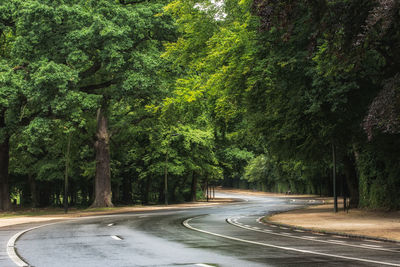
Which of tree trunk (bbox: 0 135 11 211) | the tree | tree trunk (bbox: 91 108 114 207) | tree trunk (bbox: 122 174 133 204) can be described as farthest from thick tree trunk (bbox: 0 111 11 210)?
tree trunk (bbox: 122 174 133 204)

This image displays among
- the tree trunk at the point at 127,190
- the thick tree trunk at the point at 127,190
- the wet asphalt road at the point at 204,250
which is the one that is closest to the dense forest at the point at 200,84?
the wet asphalt road at the point at 204,250

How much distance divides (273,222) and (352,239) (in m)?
7.38

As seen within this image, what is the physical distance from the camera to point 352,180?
1315 inches

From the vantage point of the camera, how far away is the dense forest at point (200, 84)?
16.0m

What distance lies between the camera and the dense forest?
15984 mm

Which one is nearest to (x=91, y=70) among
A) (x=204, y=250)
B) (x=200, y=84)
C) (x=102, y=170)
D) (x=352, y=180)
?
(x=102, y=170)

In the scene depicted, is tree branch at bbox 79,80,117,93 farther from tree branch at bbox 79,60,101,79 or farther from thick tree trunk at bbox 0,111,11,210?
thick tree trunk at bbox 0,111,11,210

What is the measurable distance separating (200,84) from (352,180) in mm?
12842

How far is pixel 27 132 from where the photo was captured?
31609mm

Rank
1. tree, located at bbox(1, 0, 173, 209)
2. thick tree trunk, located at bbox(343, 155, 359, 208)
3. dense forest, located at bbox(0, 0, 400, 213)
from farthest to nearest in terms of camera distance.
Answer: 1. thick tree trunk, located at bbox(343, 155, 359, 208)
2. tree, located at bbox(1, 0, 173, 209)
3. dense forest, located at bbox(0, 0, 400, 213)

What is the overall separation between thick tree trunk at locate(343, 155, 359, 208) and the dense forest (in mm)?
89

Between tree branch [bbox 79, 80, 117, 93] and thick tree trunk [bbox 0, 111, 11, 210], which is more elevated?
tree branch [bbox 79, 80, 117, 93]

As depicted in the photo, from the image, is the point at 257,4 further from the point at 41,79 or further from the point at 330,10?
the point at 41,79

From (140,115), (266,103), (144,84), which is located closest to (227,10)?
(266,103)
